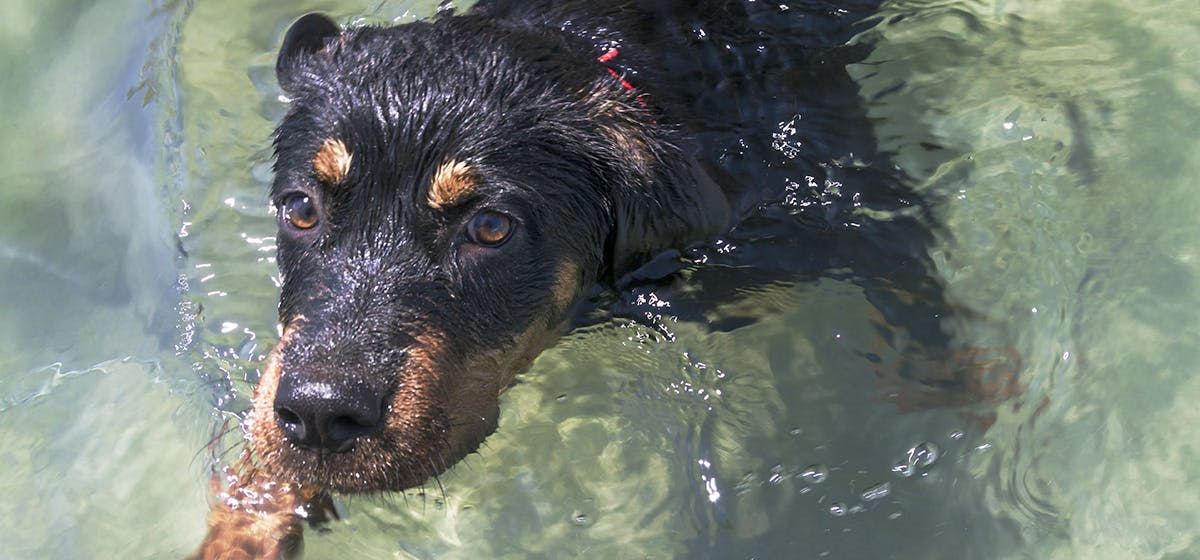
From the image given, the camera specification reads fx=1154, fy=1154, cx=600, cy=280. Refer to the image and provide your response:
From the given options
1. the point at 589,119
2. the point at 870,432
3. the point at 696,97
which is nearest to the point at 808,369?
the point at 870,432

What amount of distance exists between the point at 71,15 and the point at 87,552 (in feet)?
10.6

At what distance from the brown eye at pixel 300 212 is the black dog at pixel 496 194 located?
0.04ft

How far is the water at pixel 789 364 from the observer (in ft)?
14.4

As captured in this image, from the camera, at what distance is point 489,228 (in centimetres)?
364

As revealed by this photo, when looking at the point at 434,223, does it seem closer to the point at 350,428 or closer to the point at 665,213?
the point at 350,428

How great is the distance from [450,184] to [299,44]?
112 cm

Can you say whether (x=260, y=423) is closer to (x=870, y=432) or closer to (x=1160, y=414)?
(x=870, y=432)

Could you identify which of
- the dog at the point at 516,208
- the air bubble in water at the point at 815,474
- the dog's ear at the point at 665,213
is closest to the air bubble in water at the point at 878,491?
the air bubble in water at the point at 815,474

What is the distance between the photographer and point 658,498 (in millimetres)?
4504

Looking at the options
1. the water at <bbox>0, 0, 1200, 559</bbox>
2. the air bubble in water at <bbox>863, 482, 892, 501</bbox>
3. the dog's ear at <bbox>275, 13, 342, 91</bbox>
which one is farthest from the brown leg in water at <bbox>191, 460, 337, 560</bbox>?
the air bubble in water at <bbox>863, 482, 892, 501</bbox>

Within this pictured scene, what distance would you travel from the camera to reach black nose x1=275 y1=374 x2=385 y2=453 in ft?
10.2

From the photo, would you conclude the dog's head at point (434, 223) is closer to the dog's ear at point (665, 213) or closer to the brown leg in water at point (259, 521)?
the dog's ear at point (665, 213)

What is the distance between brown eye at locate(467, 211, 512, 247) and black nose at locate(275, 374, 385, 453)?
0.65 metres

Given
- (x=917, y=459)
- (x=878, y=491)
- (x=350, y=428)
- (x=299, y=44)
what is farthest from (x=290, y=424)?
(x=917, y=459)
